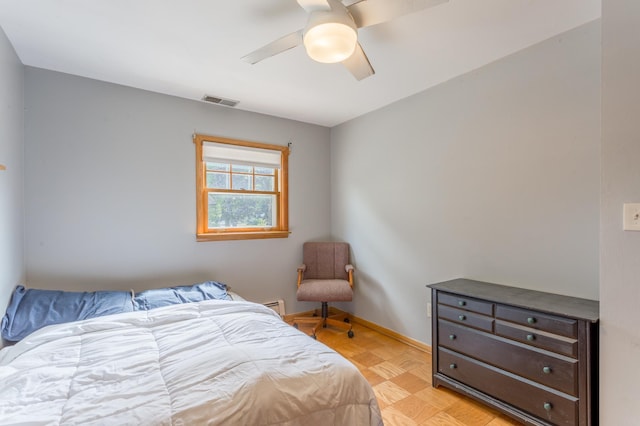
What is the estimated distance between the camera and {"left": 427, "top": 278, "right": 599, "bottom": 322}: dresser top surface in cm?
172

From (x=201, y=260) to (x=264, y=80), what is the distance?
1.87 meters

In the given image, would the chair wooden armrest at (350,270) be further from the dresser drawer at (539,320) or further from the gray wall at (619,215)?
the gray wall at (619,215)

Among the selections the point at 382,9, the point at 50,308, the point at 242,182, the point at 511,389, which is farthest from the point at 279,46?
the point at 511,389

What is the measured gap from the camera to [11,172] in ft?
6.96

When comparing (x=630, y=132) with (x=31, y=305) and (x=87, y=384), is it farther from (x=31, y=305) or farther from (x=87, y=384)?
(x=31, y=305)

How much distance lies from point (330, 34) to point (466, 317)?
1985mm

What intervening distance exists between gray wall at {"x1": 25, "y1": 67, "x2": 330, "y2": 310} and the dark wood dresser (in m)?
2.05

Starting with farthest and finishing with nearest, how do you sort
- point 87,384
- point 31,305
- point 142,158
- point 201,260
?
point 201,260 < point 142,158 < point 31,305 < point 87,384

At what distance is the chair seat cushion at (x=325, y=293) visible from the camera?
334 cm

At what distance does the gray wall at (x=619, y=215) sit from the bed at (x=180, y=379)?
3.93 feet

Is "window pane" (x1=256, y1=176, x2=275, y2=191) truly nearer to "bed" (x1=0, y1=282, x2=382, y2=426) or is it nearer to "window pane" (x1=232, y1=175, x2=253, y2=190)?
"window pane" (x1=232, y1=175, x2=253, y2=190)

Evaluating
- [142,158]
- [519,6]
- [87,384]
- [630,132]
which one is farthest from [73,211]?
[630,132]

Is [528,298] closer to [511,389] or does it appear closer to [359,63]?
[511,389]

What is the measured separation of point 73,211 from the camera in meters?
2.62
